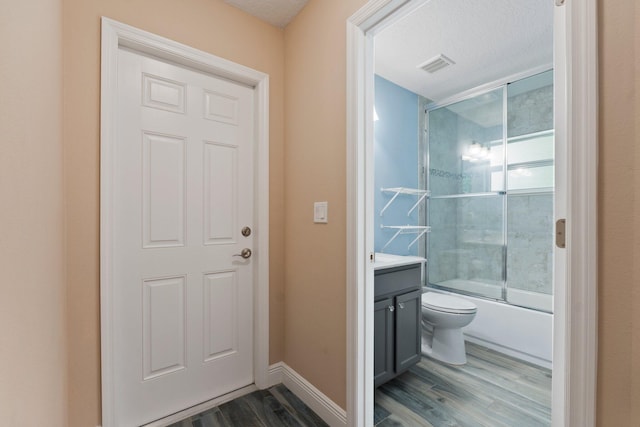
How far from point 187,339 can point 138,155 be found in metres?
1.10

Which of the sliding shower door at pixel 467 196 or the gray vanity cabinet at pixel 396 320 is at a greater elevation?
the sliding shower door at pixel 467 196

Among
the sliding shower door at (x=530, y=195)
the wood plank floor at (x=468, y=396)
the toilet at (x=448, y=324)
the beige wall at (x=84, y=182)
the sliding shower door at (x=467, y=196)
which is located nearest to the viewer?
the beige wall at (x=84, y=182)

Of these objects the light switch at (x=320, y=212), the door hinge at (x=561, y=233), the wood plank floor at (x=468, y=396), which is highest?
the light switch at (x=320, y=212)

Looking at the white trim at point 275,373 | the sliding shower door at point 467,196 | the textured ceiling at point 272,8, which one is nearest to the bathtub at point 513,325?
the sliding shower door at point 467,196

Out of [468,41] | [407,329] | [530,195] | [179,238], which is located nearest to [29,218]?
[179,238]

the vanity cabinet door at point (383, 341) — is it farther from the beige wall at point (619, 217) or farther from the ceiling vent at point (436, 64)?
the ceiling vent at point (436, 64)

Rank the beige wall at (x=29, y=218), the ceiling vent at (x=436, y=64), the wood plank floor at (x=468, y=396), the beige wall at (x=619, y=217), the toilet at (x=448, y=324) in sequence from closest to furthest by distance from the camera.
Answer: the beige wall at (x=29, y=218)
the beige wall at (x=619, y=217)
the wood plank floor at (x=468, y=396)
the toilet at (x=448, y=324)
the ceiling vent at (x=436, y=64)

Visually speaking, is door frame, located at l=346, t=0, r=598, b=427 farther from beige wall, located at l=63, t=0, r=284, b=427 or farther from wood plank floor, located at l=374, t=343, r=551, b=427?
beige wall, located at l=63, t=0, r=284, b=427

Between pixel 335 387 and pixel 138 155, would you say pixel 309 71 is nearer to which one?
pixel 138 155

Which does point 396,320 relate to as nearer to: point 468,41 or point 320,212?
point 320,212

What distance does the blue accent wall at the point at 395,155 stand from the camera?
2.55 meters

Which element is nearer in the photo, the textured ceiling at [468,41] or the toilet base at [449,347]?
the textured ceiling at [468,41]

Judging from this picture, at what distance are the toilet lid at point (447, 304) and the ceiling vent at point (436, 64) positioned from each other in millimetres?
2072

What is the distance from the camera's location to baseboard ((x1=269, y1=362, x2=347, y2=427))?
1444mm
